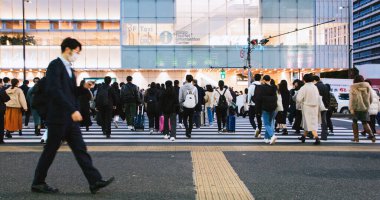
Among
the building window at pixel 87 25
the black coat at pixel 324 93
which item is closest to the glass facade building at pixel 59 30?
the building window at pixel 87 25

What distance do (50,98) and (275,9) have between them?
3820cm

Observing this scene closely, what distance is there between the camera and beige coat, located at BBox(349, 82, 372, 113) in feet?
38.0

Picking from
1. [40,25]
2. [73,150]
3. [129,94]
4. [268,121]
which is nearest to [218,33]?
[40,25]

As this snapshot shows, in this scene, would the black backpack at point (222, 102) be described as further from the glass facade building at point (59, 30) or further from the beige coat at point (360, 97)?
the glass facade building at point (59, 30)

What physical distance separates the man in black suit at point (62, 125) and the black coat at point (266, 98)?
651 cm

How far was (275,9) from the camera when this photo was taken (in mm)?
41719

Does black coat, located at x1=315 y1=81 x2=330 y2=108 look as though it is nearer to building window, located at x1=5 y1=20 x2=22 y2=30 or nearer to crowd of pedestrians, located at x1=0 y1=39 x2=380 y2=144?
crowd of pedestrians, located at x1=0 y1=39 x2=380 y2=144

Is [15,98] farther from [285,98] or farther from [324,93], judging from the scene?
[324,93]

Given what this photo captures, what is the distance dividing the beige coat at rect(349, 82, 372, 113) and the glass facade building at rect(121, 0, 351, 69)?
29.8 meters

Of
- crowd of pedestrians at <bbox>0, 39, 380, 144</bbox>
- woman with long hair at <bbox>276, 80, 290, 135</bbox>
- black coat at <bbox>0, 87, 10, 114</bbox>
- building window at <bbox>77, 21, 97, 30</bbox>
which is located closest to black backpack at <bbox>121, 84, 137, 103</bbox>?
crowd of pedestrians at <bbox>0, 39, 380, 144</bbox>

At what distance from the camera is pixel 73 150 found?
5359mm

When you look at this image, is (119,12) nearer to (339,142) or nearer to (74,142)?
(339,142)

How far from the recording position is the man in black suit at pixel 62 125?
17.3ft

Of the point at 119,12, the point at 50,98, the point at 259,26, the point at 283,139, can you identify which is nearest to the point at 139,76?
the point at 119,12
